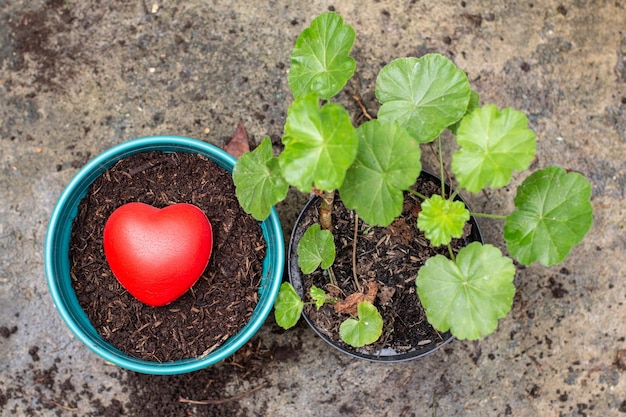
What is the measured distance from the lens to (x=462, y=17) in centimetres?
182

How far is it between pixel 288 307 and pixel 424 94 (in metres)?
0.58

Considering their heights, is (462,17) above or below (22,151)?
above

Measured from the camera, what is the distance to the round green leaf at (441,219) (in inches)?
45.2

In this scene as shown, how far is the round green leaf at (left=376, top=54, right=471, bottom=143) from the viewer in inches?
48.6

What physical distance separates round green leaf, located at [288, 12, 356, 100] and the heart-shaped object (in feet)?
1.34

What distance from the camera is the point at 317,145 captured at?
42.7 inches

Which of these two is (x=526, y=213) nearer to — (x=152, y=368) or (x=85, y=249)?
(x=152, y=368)

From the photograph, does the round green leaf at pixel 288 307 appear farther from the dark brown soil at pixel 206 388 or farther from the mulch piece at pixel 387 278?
the dark brown soil at pixel 206 388

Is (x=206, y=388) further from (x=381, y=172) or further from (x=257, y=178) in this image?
(x=381, y=172)

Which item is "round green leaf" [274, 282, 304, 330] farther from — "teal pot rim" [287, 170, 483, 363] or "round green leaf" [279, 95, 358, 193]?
"round green leaf" [279, 95, 358, 193]

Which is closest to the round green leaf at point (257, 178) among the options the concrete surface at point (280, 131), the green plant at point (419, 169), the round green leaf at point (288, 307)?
the green plant at point (419, 169)

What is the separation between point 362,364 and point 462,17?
109 cm

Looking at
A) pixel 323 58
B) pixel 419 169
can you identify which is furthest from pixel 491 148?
pixel 323 58

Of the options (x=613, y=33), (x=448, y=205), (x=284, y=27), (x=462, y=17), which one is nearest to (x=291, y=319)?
(x=448, y=205)
